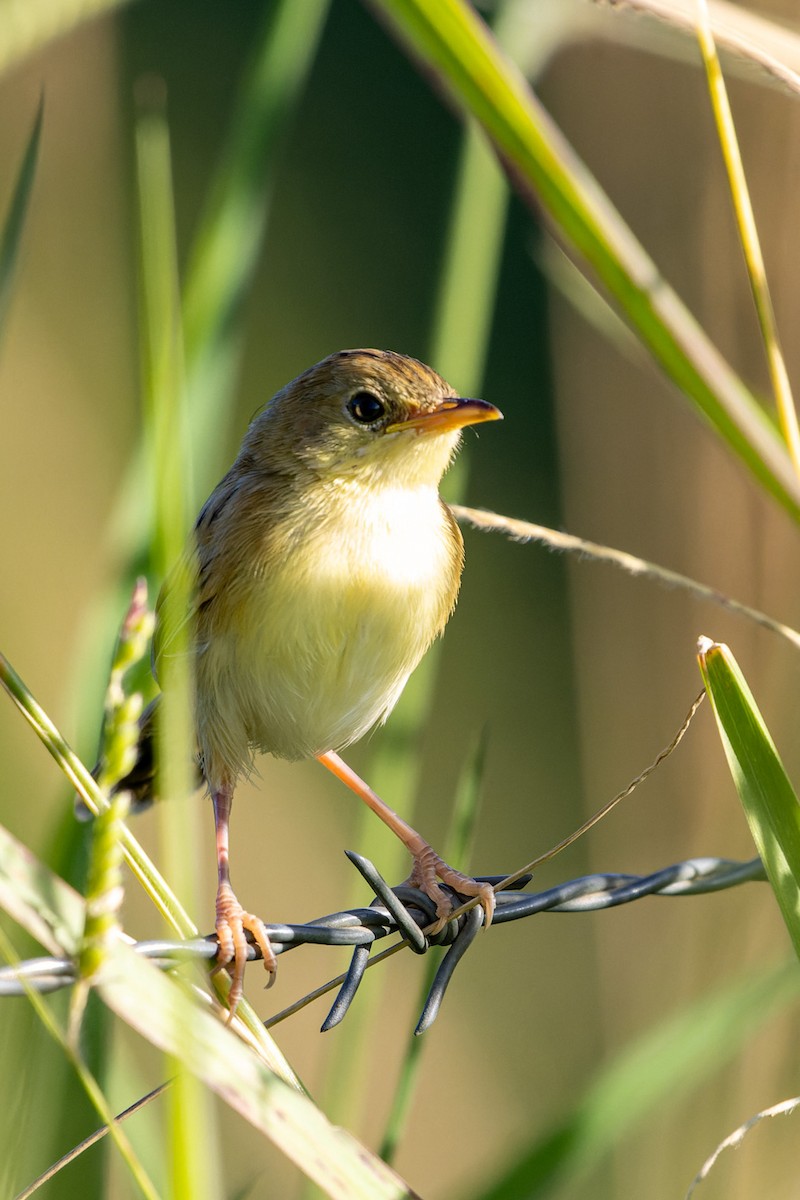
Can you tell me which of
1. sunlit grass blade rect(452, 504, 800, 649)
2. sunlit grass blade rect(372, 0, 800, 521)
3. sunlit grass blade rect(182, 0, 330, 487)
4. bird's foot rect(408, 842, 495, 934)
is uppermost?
sunlit grass blade rect(182, 0, 330, 487)

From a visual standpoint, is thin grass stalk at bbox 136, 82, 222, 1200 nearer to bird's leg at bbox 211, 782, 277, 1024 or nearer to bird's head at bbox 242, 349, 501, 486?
bird's leg at bbox 211, 782, 277, 1024

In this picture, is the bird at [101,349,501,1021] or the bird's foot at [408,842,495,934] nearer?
the bird's foot at [408,842,495,934]

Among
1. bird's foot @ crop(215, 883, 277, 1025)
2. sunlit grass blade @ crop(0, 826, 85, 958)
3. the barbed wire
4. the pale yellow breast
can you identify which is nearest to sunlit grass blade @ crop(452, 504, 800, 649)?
the barbed wire

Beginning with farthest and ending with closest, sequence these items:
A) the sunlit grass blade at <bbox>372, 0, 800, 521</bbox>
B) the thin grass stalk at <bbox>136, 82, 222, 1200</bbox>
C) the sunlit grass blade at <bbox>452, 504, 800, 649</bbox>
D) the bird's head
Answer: the bird's head → the sunlit grass blade at <bbox>452, 504, 800, 649</bbox> → the thin grass stalk at <bbox>136, 82, 222, 1200</bbox> → the sunlit grass blade at <bbox>372, 0, 800, 521</bbox>

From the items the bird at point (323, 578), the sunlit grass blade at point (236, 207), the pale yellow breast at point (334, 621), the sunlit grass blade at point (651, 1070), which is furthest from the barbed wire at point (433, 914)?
the sunlit grass blade at point (236, 207)

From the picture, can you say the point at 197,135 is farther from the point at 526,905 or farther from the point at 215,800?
the point at 526,905

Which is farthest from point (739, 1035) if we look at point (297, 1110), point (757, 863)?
point (297, 1110)

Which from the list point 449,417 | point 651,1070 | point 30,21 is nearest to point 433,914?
point 651,1070

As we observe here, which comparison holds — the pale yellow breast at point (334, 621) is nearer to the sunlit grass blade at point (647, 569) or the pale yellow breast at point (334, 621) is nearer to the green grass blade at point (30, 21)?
the sunlit grass blade at point (647, 569)

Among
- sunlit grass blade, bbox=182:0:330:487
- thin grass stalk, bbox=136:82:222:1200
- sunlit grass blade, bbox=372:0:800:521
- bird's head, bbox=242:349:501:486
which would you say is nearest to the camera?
sunlit grass blade, bbox=372:0:800:521
